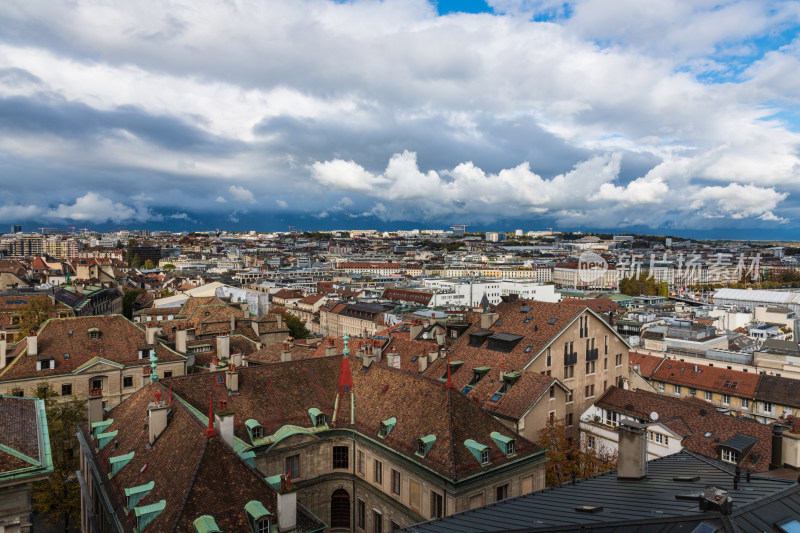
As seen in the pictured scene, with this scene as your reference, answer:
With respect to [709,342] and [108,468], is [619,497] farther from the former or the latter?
[709,342]

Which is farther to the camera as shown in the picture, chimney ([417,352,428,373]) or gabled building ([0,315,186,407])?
gabled building ([0,315,186,407])

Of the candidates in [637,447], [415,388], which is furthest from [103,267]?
[637,447]

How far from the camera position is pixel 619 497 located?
18.9m

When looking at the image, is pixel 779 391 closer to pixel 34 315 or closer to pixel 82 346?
pixel 82 346

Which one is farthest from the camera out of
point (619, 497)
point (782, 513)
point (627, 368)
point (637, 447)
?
point (627, 368)

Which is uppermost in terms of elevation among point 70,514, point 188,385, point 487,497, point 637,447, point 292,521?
point 637,447

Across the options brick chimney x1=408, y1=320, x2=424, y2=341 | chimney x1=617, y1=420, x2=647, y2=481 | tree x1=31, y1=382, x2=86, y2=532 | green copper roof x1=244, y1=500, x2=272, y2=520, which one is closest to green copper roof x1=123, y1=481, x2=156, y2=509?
green copper roof x1=244, y1=500, x2=272, y2=520

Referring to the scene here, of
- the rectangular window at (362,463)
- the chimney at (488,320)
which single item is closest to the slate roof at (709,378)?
the chimney at (488,320)

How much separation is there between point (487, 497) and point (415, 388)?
8.68 m

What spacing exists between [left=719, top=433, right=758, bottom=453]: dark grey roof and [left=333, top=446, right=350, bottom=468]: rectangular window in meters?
27.5

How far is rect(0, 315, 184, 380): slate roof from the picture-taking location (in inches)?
2144

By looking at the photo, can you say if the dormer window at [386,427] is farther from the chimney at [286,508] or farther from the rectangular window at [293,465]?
the chimney at [286,508]

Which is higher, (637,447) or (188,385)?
(637,447)

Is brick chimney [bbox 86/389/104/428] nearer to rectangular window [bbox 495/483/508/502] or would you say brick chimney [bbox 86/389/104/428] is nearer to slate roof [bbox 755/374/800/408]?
rectangular window [bbox 495/483/508/502]
